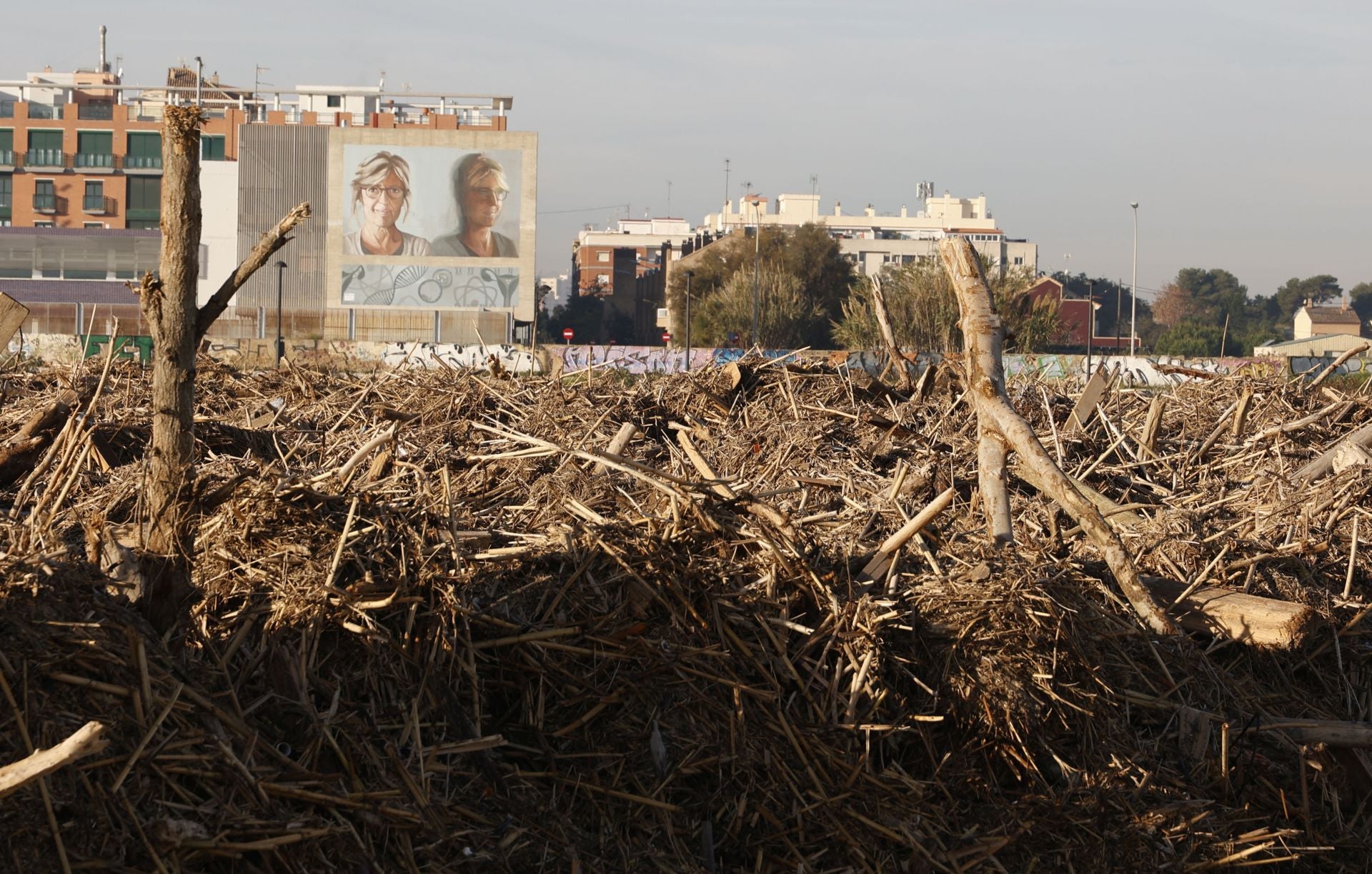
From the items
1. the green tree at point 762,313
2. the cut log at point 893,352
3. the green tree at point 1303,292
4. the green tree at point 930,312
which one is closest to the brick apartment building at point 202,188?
the green tree at point 762,313

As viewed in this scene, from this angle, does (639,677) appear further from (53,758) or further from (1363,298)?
(1363,298)

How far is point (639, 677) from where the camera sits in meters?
3.88

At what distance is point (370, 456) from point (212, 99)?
7119cm

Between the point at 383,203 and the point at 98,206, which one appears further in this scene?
the point at 98,206

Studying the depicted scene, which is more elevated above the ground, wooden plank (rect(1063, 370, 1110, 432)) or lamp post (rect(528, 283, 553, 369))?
lamp post (rect(528, 283, 553, 369))

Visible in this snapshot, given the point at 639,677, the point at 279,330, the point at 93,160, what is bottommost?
the point at 639,677

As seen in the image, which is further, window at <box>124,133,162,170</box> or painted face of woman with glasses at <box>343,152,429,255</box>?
window at <box>124,133,162,170</box>

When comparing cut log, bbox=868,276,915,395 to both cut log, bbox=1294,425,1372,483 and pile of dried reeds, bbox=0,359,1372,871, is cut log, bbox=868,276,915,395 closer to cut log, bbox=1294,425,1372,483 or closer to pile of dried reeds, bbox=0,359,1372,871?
cut log, bbox=1294,425,1372,483

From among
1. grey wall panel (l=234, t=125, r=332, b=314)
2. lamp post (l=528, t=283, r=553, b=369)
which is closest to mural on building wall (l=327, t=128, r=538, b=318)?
grey wall panel (l=234, t=125, r=332, b=314)

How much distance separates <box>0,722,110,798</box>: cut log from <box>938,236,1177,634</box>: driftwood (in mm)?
3586

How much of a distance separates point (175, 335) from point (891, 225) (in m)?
117

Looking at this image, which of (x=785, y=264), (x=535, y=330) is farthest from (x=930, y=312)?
(x=535, y=330)

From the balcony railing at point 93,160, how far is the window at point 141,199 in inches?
64.1

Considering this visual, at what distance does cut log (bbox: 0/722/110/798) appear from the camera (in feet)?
7.22
